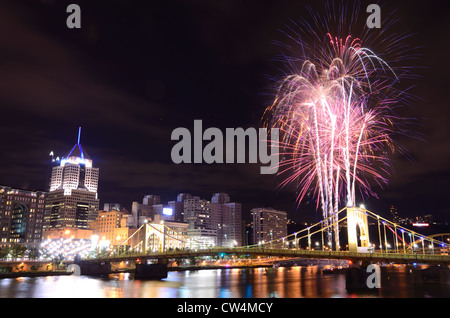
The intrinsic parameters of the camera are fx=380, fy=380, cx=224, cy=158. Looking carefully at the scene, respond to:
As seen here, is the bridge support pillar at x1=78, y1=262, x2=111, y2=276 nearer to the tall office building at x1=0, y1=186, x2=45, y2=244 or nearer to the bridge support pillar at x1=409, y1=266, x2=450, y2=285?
the tall office building at x1=0, y1=186, x2=45, y2=244

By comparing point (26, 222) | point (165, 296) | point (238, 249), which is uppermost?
point (26, 222)

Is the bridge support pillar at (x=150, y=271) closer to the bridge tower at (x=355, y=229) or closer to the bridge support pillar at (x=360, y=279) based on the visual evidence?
the bridge support pillar at (x=360, y=279)

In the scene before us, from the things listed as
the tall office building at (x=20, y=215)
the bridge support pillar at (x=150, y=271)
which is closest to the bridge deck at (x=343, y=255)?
the bridge support pillar at (x=150, y=271)
